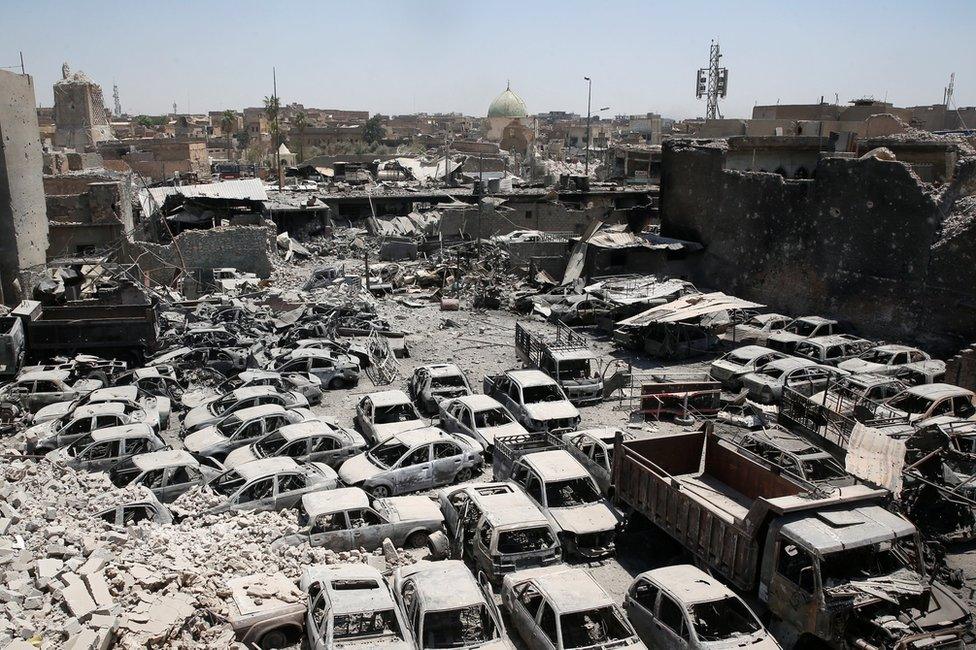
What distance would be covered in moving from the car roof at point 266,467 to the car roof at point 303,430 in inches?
41.8

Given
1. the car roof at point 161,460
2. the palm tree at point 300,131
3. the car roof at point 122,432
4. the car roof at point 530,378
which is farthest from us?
the palm tree at point 300,131

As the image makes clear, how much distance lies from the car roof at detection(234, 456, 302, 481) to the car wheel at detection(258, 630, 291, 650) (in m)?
3.70

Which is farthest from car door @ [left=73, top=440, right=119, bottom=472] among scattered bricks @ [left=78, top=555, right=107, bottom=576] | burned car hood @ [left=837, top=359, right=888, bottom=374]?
burned car hood @ [left=837, top=359, right=888, bottom=374]

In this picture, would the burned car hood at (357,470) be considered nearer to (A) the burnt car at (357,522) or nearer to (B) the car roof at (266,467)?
(B) the car roof at (266,467)

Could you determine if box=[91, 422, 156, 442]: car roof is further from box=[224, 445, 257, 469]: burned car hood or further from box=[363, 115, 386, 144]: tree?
box=[363, 115, 386, 144]: tree

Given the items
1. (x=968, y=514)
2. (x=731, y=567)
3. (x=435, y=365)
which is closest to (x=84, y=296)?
(x=435, y=365)

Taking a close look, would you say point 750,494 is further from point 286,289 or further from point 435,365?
point 286,289

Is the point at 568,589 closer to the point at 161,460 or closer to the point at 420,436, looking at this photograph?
the point at 420,436

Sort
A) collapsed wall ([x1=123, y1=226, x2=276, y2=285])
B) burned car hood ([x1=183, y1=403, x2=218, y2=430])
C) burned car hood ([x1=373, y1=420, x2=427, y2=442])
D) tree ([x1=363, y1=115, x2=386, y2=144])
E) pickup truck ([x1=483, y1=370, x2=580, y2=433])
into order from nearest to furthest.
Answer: burned car hood ([x1=373, y1=420, x2=427, y2=442]), pickup truck ([x1=483, y1=370, x2=580, y2=433]), burned car hood ([x1=183, y1=403, x2=218, y2=430]), collapsed wall ([x1=123, y1=226, x2=276, y2=285]), tree ([x1=363, y1=115, x2=386, y2=144])

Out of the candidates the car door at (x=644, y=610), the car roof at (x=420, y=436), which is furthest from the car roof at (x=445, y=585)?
the car roof at (x=420, y=436)

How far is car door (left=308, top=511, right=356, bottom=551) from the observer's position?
10.7 metres

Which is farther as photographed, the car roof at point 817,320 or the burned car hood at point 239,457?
the car roof at point 817,320

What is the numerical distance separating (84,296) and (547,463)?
20323 mm

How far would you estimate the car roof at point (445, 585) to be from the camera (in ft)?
27.3
